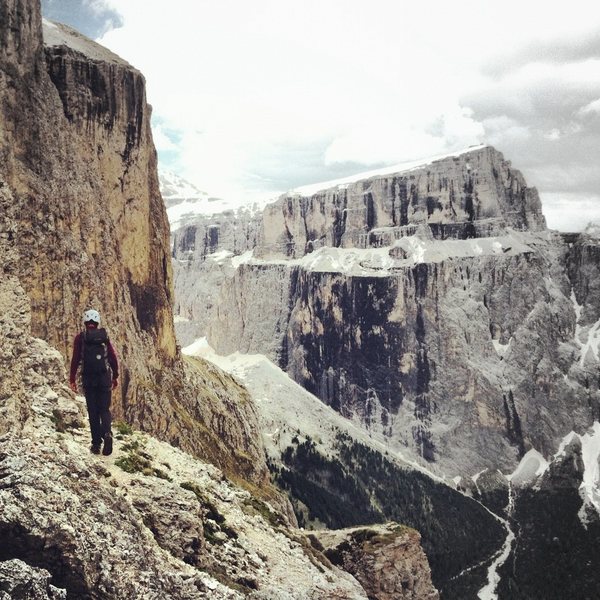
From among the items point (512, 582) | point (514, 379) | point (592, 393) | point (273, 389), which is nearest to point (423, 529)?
point (512, 582)

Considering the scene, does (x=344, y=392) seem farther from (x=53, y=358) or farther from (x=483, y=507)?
(x=53, y=358)

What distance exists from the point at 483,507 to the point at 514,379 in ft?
147

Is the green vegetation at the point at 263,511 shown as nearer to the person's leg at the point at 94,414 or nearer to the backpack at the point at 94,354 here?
the person's leg at the point at 94,414

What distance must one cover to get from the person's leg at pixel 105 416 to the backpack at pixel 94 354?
0.55 metres

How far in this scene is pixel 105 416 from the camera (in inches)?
762

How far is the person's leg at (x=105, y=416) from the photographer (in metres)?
18.7

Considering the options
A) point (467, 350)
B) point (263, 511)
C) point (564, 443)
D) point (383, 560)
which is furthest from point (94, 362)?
point (564, 443)

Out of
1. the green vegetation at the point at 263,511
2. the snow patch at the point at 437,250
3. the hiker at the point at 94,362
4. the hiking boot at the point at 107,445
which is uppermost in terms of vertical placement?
the snow patch at the point at 437,250

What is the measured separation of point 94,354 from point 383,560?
25247mm

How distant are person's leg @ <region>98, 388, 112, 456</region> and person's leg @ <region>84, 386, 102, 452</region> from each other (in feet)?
0.38

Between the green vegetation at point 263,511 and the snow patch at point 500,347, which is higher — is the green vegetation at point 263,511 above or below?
above

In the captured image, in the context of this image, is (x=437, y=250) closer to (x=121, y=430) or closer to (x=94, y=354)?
(x=121, y=430)

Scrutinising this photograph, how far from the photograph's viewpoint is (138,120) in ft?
162

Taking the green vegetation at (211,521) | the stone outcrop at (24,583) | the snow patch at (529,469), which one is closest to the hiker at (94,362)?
the green vegetation at (211,521)
